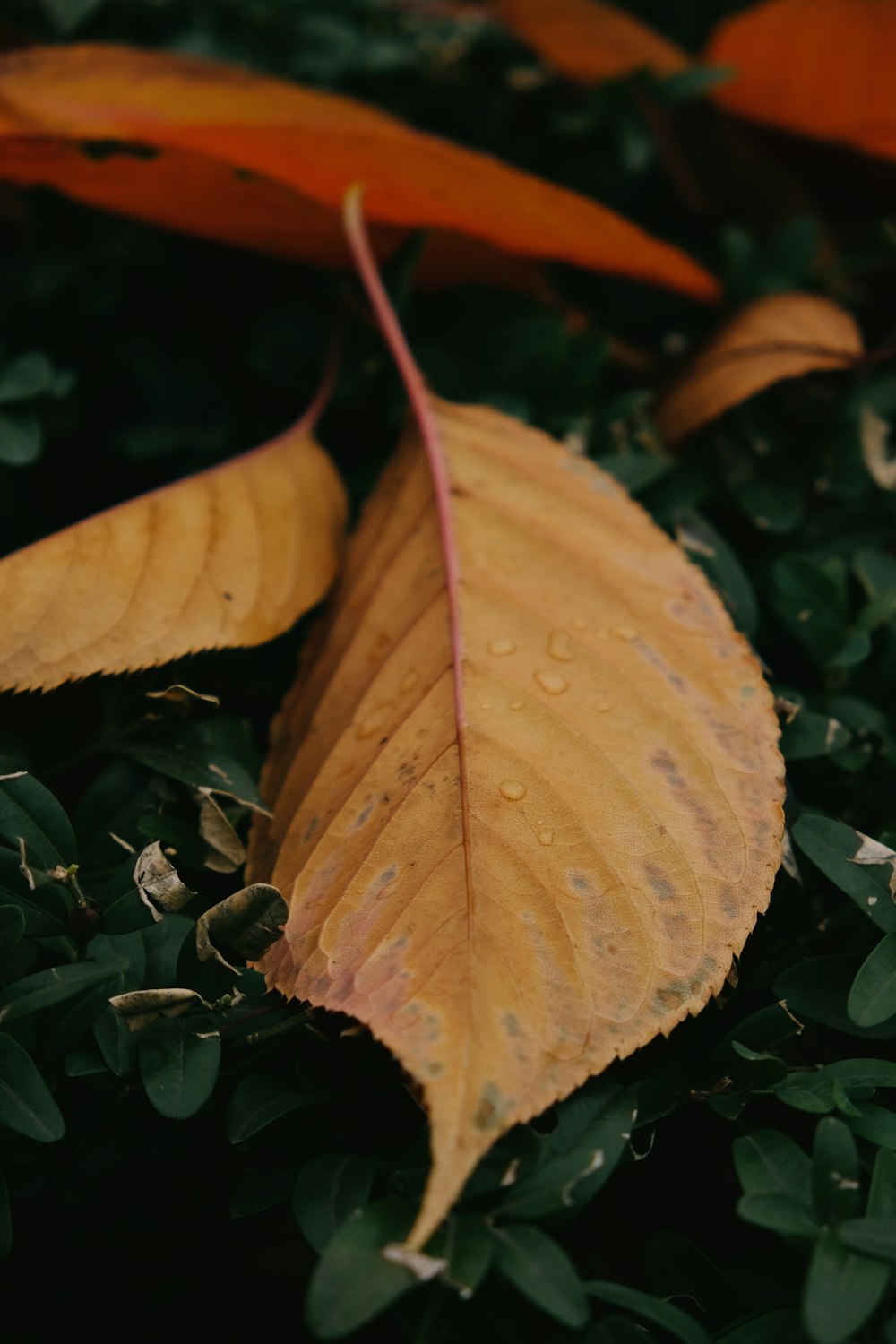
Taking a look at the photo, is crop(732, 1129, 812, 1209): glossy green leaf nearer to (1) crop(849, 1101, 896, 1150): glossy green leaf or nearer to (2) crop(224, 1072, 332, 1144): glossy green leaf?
(1) crop(849, 1101, 896, 1150): glossy green leaf

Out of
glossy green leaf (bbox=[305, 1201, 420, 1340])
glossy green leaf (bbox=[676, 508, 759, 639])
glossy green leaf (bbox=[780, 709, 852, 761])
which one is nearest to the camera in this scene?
glossy green leaf (bbox=[305, 1201, 420, 1340])

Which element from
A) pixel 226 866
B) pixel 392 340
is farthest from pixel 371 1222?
pixel 392 340

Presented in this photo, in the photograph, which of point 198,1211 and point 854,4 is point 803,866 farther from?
point 854,4

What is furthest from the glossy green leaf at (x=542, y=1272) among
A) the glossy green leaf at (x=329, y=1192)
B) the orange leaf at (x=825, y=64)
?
the orange leaf at (x=825, y=64)

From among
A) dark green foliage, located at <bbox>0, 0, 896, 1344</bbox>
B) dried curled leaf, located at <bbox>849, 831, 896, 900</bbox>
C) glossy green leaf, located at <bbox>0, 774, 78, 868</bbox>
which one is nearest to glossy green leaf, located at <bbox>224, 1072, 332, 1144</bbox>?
dark green foliage, located at <bbox>0, 0, 896, 1344</bbox>

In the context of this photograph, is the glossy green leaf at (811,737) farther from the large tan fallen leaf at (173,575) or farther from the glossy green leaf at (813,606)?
the large tan fallen leaf at (173,575)

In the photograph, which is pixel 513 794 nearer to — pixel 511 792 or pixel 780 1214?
pixel 511 792

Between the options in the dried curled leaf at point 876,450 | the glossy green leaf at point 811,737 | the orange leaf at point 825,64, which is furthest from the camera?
the orange leaf at point 825,64

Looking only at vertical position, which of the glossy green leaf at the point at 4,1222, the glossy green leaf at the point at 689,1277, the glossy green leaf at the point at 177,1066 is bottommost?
the glossy green leaf at the point at 4,1222
